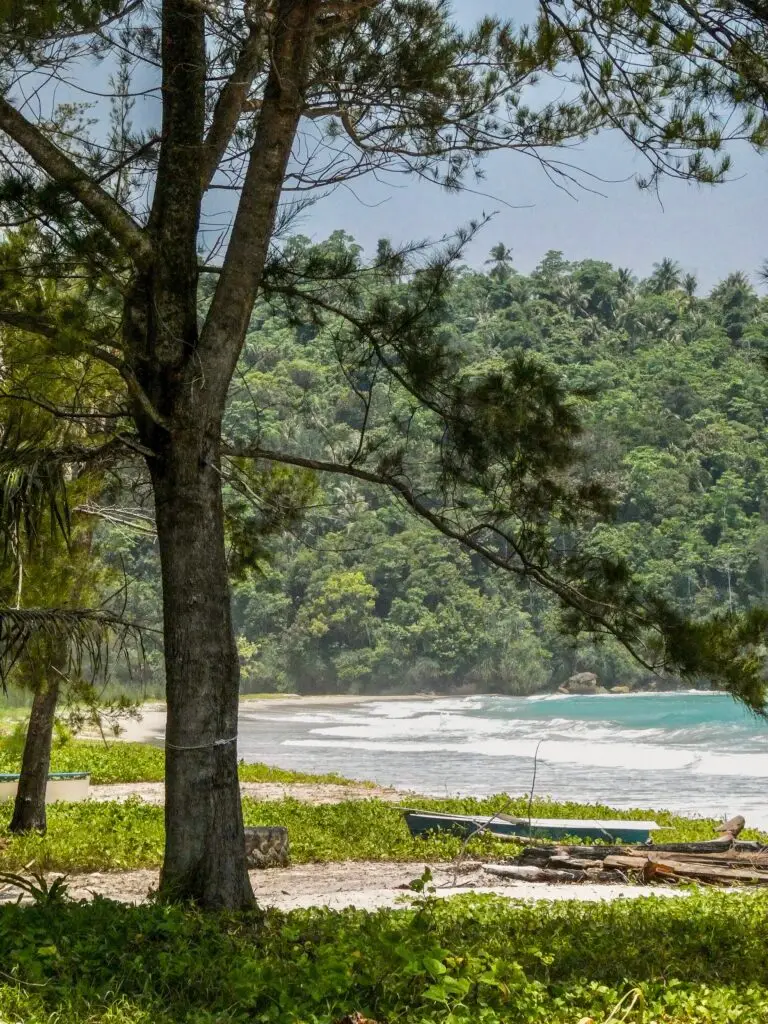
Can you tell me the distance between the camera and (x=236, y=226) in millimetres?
→ 5512

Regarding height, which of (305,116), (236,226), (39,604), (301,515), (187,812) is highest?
(305,116)

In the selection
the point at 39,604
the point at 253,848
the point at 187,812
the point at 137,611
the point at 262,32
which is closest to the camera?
the point at 187,812

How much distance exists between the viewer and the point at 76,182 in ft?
17.1

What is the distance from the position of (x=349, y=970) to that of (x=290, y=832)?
6452 mm

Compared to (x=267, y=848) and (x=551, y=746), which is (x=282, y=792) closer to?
(x=267, y=848)

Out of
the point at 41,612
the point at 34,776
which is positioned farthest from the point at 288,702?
the point at 41,612

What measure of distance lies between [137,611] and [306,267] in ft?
133

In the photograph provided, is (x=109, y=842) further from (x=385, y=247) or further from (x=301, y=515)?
(x=385, y=247)

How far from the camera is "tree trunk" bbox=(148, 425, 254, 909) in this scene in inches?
193

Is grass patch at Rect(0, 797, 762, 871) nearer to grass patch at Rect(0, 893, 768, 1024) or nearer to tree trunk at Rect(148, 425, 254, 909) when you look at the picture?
tree trunk at Rect(148, 425, 254, 909)

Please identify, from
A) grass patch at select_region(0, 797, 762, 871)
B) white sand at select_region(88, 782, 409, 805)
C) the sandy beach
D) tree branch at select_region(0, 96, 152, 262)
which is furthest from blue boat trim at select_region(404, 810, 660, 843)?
the sandy beach

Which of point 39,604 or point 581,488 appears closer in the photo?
point 581,488

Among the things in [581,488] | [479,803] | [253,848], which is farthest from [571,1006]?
[479,803]

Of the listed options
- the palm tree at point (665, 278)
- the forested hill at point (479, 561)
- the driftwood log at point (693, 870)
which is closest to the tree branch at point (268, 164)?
the driftwood log at point (693, 870)
